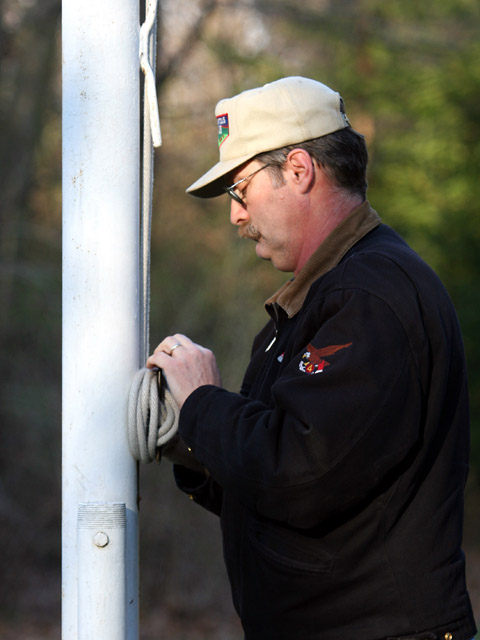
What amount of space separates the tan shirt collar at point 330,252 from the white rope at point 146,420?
0.44m

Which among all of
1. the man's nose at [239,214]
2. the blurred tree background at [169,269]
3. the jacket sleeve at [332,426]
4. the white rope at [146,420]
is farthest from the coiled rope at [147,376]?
the blurred tree background at [169,269]

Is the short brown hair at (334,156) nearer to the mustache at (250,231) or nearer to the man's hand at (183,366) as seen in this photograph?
the mustache at (250,231)

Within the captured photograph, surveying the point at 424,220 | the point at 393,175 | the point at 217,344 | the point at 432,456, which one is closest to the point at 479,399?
the point at 424,220

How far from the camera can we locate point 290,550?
1933mm

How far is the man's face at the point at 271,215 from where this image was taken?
2.18 metres

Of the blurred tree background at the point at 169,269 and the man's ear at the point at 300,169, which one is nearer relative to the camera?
the man's ear at the point at 300,169

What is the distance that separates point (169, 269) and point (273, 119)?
6.15m

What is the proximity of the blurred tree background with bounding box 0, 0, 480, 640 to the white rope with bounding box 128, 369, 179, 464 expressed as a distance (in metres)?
5.63

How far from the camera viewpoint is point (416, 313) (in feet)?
6.06

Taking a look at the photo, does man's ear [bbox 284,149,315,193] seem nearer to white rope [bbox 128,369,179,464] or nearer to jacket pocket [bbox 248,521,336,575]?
white rope [bbox 128,369,179,464]

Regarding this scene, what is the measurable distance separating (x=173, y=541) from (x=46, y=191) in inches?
154

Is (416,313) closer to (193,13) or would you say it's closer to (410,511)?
(410,511)

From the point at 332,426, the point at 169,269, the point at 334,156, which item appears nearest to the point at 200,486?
the point at 332,426

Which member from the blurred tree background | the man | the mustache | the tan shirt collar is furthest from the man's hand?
the blurred tree background
